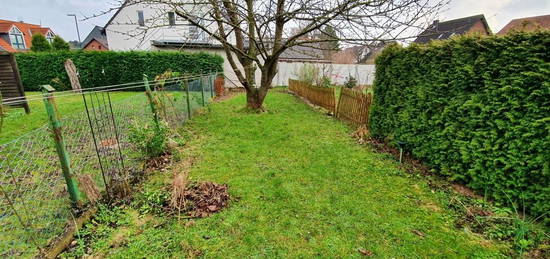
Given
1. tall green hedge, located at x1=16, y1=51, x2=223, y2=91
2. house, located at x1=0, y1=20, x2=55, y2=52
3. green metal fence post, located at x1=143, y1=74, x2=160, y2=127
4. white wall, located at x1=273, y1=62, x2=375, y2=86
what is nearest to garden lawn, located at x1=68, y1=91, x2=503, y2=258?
green metal fence post, located at x1=143, y1=74, x2=160, y2=127

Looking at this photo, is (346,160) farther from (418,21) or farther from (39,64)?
(39,64)

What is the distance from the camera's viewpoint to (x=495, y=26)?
366 centimetres

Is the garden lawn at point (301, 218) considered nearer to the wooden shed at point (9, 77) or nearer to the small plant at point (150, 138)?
the small plant at point (150, 138)

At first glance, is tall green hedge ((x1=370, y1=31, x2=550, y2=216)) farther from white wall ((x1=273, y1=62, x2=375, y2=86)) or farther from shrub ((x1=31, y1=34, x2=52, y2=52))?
shrub ((x1=31, y1=34, x2=52, y2=52))

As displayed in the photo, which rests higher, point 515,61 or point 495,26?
point 495,26

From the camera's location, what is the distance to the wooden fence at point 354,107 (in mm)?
6168

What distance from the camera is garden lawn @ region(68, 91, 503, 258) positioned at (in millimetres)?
2227

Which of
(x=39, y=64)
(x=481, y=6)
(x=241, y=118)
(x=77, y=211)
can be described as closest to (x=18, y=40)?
(x=39, y=64)

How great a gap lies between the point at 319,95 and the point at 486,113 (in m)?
6.72

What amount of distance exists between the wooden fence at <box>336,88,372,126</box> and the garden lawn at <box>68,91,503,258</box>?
1.81 m

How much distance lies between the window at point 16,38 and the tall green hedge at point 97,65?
2084 cm

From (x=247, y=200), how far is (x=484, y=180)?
117 inches

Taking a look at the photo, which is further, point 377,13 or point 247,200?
point 377,13

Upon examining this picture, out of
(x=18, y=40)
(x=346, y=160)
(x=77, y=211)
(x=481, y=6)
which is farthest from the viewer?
(x=18, y=40)
